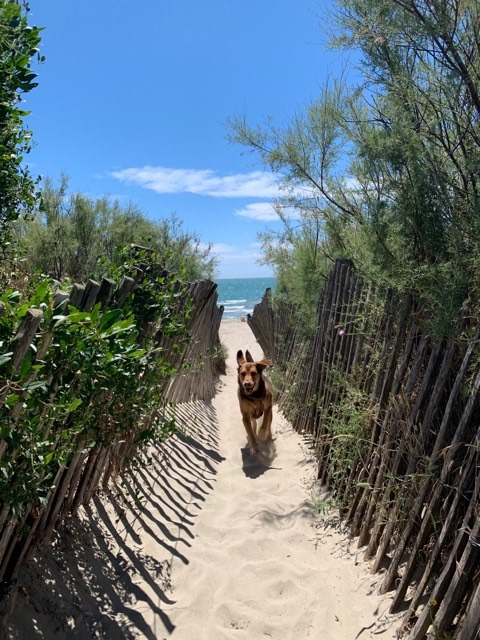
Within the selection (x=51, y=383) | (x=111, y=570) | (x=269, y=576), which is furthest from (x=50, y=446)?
(x=269, y=576)

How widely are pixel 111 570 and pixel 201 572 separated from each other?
2.00ft

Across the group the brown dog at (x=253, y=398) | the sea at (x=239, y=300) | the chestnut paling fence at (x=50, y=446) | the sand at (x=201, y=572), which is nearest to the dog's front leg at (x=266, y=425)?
the brown dog at (x=253, y=398)

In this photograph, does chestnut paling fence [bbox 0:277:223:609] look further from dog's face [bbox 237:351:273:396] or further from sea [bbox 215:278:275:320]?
sea [bbox 215:278:275:320]

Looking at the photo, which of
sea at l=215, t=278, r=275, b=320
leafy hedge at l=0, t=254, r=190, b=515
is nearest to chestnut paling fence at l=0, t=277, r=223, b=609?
leafy hedge at l=0, t=254, r=190, b=515

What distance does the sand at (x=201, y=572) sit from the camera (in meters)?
2.59

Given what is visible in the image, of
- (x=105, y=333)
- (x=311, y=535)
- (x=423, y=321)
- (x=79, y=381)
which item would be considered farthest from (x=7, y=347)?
(x=311, y=535)

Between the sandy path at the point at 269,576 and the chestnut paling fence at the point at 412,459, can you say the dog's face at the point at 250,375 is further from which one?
the chestnut paling fence at the point at 412,459

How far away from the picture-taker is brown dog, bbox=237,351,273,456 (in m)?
5.87

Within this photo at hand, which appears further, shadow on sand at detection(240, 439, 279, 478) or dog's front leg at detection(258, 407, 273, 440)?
dog's front leg at detection(258, 407, 273, 440)

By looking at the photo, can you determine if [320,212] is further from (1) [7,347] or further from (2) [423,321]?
(1) [7,347]

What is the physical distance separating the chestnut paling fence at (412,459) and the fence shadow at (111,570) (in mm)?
1347

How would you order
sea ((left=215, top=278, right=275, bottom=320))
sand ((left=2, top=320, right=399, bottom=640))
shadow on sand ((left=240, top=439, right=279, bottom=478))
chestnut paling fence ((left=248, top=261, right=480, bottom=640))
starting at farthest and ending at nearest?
sea ((left=215, top=278, right=275, bottom=320)) → shadow on sand ((left=240, top=439, right=279, bottom=478)) → sand ((left=2, top=320, right=399, bottom=640)) → chestnut paling fence ((left=248, top=261, right=480, bottom=640))

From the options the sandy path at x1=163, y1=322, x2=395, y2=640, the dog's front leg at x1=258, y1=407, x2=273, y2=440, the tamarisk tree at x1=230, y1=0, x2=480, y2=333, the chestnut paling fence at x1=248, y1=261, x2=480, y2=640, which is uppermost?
the tamarisk tree at x1=230, y1=0, x2=480, y2=333

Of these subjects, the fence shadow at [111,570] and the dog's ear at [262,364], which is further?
the dog's ear at [262,364]
